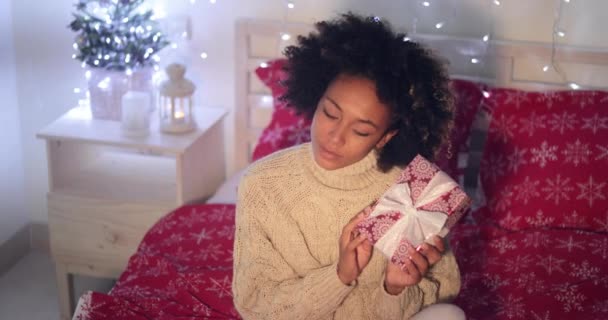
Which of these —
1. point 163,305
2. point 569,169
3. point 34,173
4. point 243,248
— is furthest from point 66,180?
point 569,169

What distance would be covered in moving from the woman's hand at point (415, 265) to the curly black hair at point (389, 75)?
23 centimetres

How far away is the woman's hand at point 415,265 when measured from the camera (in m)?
1.37

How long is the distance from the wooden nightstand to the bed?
147 millimetres

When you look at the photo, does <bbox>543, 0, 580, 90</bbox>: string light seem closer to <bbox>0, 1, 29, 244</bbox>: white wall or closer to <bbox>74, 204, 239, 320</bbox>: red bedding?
<bbox>74, 204, 239, 320</bbox>: red bedding

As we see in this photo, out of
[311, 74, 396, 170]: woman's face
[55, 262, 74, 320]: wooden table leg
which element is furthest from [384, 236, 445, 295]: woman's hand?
[55, 262, 74, 320]: wooden table leg

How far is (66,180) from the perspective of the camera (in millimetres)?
2570

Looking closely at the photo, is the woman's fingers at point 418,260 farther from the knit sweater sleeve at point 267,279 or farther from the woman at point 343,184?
the knit sweater sleeve at point 267,279

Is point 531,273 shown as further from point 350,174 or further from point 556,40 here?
point 556,40

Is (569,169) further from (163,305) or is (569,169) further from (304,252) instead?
(163,305)

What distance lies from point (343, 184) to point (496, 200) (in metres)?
0.88

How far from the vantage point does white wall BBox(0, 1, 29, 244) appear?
2.80m

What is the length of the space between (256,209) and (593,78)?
58.2 inches

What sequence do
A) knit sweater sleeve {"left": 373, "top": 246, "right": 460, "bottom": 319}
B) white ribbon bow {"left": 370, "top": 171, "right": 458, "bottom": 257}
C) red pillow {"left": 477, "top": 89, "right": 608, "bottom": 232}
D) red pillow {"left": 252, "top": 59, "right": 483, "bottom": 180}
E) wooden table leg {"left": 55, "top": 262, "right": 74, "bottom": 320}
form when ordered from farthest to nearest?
1. wooden table leg {"left": 55, "top": 262, "right": 74, "bottom": 320}
2. red pillow {"left": 252, "top": 59, "right": 483, "bottom": 180}
3. red pillow {"left": 477, "top": 89, "right": 608, "bottom": 232}
4. knit sweater sleeve {"left": 373, "top": 246, "right": 460, "bottom": 319}
5. white ribbon bow {"left": 370, "top": 171, "right": 458, "bottom": 257}

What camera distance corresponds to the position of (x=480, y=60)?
2529 mm
